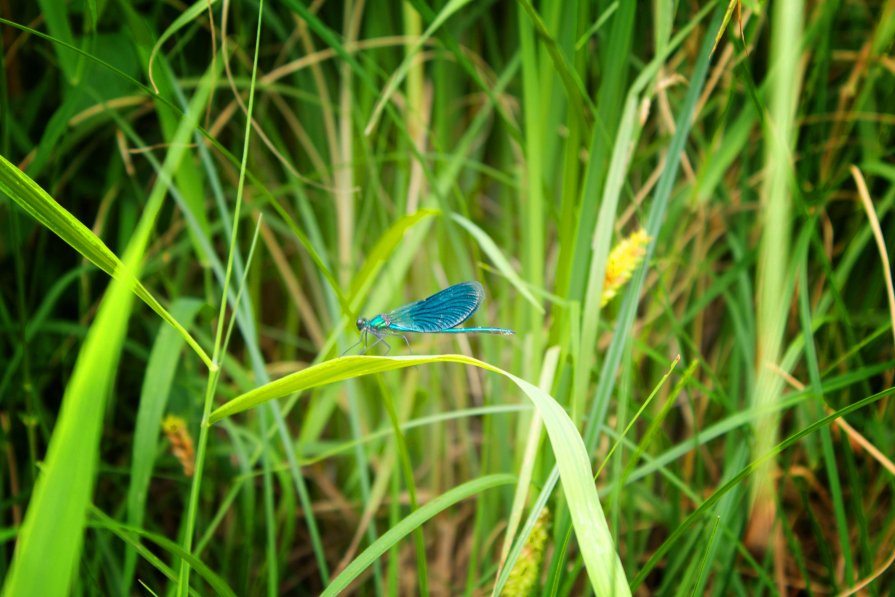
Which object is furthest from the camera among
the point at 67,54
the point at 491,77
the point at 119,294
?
the point at 491,77

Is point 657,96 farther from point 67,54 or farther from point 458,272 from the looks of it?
point 67,54

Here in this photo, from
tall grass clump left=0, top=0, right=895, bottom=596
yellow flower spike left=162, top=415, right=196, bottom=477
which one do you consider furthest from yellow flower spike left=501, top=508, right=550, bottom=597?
yellow flower spike left=162, top=415, right=196, bottom=477

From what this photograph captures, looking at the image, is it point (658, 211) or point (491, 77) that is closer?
point (658, 211)

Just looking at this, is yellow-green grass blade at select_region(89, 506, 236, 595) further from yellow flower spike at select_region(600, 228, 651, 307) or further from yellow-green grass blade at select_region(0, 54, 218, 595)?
yellow flower spike at select_region(600, 228, 651, 307)

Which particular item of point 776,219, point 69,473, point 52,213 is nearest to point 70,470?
point 69,473

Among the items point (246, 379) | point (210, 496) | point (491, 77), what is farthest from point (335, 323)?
point (491, 77)

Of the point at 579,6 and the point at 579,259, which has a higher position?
the point at 579,6
